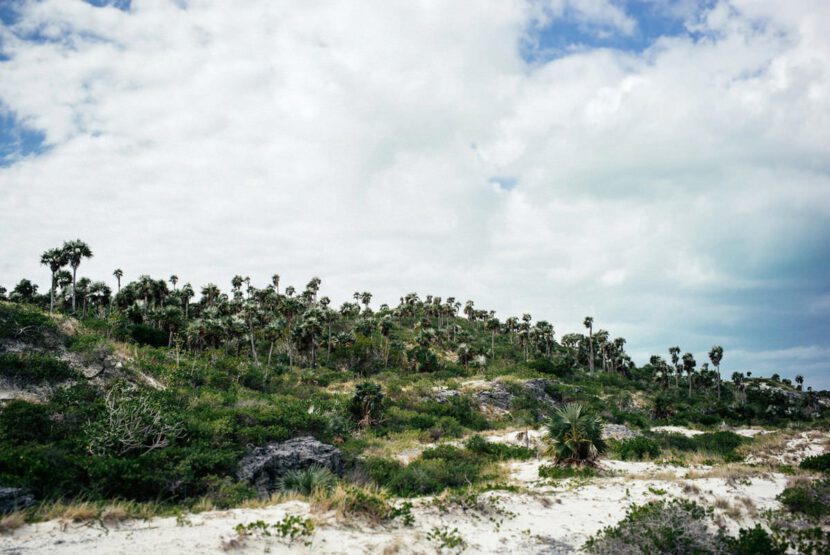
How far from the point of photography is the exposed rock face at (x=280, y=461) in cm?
1827

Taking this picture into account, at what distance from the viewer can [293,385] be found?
47344mm

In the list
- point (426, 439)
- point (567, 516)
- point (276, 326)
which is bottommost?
point (426, 439)

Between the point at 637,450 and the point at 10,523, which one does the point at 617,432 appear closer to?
the point at 637,450

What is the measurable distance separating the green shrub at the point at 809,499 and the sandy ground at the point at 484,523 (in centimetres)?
55

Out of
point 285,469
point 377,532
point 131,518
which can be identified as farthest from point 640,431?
point 131,518

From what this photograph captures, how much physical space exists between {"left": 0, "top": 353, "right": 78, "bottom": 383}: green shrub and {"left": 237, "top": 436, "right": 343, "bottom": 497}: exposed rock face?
45.4 feet

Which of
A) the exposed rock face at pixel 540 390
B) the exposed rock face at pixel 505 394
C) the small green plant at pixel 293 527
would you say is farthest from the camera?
the exposed rock face at pixel 540 390

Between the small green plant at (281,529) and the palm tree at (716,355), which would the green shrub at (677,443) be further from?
the palm tree at (716,355)

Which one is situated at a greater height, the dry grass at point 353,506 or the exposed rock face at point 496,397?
the dry grass at point 353,506

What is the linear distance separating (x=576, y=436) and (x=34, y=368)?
96.3 ft

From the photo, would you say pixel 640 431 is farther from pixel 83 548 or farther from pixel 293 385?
pixel 83 548

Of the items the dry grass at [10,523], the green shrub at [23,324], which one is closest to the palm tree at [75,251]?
the green shrub at [23,324]

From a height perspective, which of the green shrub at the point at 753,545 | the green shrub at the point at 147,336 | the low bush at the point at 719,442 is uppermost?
the green shrub at the point at 147,336

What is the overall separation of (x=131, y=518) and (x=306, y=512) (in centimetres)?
390
